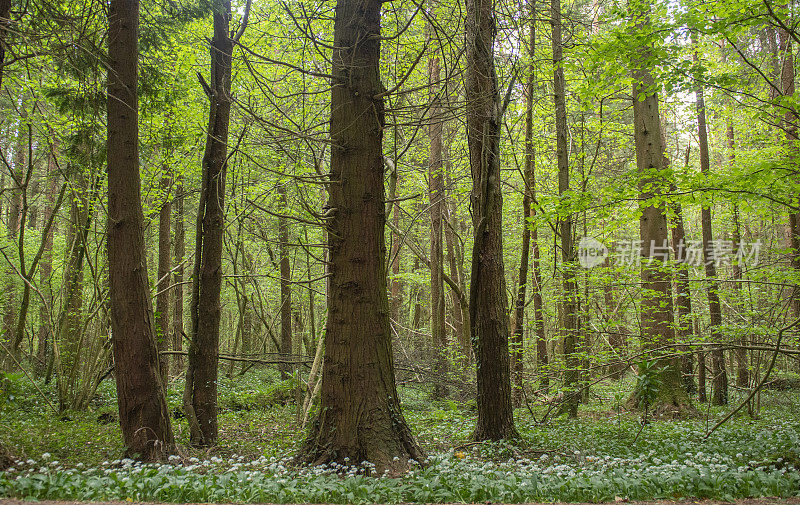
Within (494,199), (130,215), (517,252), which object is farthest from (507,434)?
(517,252)

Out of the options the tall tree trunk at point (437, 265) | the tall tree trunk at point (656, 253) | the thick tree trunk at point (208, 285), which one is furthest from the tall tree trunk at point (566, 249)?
the thick tree trunk at point (208, 285)

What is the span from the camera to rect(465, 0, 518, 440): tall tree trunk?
649 centimetres

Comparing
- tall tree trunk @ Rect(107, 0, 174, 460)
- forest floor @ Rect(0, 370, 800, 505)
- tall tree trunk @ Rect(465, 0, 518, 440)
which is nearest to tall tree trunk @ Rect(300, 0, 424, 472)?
forest floor @ Rect(0, 370, 800, 505)

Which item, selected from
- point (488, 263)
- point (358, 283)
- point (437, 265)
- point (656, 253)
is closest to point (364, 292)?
point (358, 283)

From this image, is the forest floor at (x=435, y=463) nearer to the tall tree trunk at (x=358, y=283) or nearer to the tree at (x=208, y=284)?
the tall tree trunk at (x=358, y=283)

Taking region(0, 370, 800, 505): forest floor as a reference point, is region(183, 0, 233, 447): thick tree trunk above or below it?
above

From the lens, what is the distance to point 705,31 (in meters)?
7.25

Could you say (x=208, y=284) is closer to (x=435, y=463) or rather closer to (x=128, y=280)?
(x=128, y=280)

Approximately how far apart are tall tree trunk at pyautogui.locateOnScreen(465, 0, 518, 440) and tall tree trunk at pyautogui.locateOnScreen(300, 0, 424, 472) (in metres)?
1.73

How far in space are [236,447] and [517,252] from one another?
16.3 m

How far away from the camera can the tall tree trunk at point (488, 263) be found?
21.3 ft

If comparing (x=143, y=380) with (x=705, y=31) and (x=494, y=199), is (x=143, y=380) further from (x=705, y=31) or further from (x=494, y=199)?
(x=705, y=31)

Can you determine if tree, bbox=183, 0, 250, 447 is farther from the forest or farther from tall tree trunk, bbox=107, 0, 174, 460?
tall tree trunk, bbox=107, 0, 174, 460

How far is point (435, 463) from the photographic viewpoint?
491 cm
